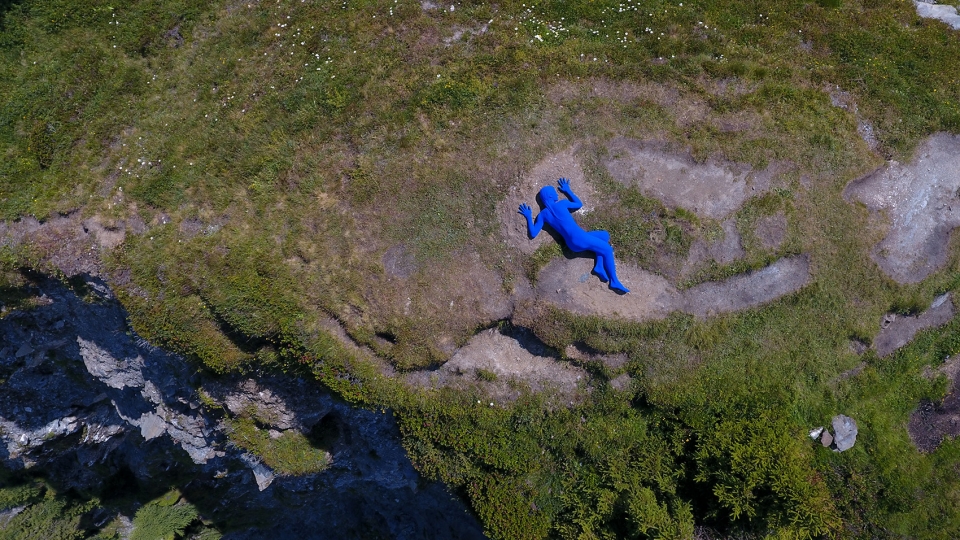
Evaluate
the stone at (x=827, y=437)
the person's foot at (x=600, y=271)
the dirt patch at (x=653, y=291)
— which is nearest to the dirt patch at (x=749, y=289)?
the dirt patch at (x=653, y=291)

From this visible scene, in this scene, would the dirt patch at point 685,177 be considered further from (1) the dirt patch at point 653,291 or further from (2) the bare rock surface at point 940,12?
(2) the bare rock surface at point 940,12

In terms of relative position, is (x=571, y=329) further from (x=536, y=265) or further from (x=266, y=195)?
(x=266, y=195)

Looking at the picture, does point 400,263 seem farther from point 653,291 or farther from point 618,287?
point 653,291

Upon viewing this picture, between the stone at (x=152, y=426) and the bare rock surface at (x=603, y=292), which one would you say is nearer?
the bare rock surface at (x=603, y=292)

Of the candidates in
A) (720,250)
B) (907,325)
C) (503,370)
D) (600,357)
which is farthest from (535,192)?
(907,325)

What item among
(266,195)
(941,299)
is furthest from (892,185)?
(266,195)
